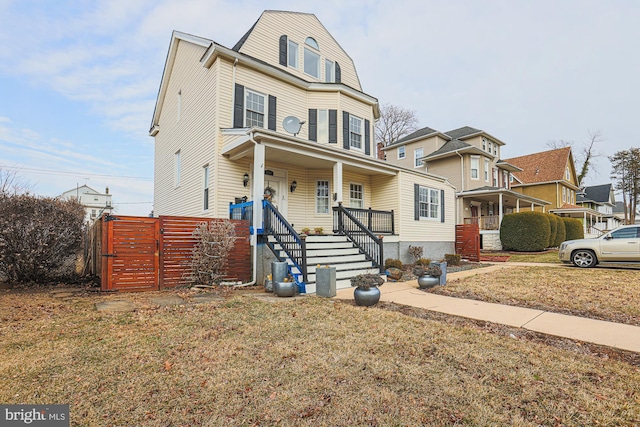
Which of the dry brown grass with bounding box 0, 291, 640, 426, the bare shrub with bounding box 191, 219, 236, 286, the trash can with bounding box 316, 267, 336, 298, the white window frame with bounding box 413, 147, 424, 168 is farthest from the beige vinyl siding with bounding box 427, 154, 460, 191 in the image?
the dry brown grass with bounding box 0, 291, 640, 426

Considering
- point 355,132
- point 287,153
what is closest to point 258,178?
point 287,153

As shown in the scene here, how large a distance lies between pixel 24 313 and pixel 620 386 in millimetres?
7802

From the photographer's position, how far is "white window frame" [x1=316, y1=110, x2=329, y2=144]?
505 inches

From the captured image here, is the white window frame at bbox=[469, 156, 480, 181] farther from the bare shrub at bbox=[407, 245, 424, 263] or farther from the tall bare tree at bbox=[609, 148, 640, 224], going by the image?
the tall bare tree at bbox=[609, 148, 640, 224]

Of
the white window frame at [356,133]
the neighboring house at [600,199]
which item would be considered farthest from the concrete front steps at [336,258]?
the neighboring house at [600,199]

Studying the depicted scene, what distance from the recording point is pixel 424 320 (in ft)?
15.5

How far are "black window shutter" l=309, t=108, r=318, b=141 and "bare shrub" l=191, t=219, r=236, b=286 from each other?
20.7ft

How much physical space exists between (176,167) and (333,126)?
7050 mm

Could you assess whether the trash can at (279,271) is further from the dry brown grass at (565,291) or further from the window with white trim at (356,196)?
→ the window with white trim at (356,196)

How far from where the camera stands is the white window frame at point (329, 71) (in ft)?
46.9

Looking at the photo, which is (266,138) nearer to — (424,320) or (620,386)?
(424,320)

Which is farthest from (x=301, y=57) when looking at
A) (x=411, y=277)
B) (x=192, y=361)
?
(x=192, y=361)

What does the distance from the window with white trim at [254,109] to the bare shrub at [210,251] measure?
478 cm

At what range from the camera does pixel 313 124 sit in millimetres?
12773
